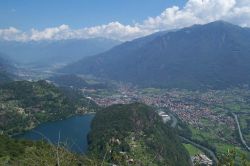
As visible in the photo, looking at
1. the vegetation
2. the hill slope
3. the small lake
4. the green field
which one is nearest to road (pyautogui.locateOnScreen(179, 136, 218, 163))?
the green field

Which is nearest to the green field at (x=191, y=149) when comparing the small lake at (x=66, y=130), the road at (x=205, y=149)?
the road at (x=205, y=149)

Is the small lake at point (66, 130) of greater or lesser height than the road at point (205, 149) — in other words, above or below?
above

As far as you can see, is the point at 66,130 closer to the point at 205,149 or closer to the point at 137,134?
the point at 137,134

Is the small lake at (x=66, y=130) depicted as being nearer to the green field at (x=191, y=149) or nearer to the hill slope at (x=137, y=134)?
the hill slope at (x=137, y=134)

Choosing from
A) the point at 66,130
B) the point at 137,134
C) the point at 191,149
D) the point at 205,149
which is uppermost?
the point at 137,134

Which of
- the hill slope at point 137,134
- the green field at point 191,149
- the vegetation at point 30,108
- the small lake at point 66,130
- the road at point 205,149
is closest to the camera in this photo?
the hill slope at point 137,134

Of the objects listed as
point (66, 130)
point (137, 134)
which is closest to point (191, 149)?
point (137, 134)
